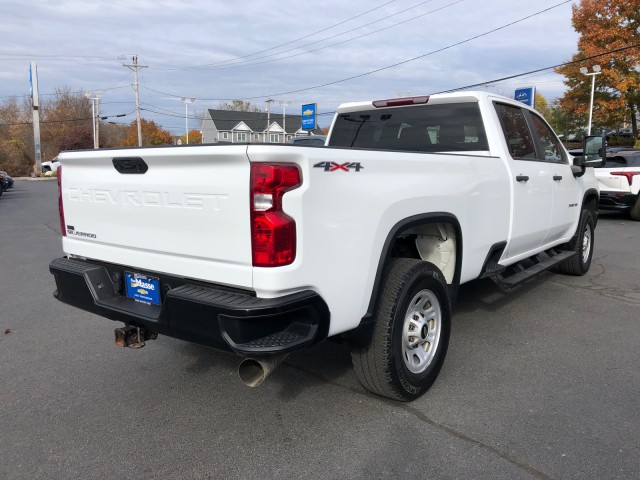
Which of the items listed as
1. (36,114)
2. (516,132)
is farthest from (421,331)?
(36,114)

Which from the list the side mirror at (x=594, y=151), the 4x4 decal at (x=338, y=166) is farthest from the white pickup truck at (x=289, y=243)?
the side mirror at (x=594, y=151)

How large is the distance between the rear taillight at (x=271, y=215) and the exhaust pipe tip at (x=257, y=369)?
1.75 feet

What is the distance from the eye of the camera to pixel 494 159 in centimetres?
420

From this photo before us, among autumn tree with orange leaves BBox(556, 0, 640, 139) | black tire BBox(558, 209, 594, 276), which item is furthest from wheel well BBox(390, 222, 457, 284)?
autumn tree with orange leaves BBox(556, 0, 640, 139)

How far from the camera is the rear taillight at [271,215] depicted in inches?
94.9

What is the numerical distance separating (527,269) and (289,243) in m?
3.43

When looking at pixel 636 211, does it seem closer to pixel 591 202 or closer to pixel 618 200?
pixel 618 200

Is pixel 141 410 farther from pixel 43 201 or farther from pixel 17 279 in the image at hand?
pixel 43 201

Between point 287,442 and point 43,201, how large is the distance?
19.9m

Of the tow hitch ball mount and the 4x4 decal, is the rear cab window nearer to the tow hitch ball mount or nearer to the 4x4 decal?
the 4x4 decal

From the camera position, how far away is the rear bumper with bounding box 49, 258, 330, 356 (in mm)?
2443

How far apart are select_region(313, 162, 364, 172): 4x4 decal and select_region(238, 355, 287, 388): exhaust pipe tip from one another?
3.20ft

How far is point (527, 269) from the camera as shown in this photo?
16.8 ft

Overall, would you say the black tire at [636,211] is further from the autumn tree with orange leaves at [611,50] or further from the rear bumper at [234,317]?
the autumn tree with orange leaves at [611,50]
